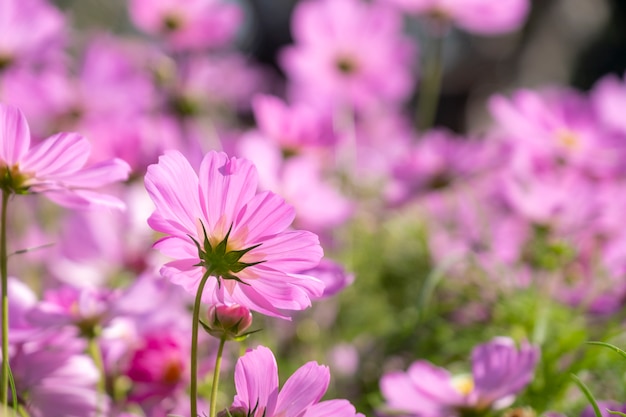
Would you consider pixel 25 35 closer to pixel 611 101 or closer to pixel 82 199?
pixel 82 199

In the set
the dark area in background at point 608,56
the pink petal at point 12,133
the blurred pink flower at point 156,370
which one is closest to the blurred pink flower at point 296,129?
the blurred pink flower at point 156,370

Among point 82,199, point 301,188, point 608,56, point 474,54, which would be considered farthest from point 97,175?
point 608,56

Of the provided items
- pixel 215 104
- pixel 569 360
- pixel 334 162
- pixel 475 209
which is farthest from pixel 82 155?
pixel 215 104

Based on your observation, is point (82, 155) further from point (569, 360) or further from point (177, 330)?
point (569, 360)

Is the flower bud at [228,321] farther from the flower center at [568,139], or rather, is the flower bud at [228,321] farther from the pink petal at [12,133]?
the flower center at [568,139]

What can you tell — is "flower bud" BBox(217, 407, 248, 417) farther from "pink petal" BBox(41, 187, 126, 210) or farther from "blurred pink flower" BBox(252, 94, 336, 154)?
"blurred pink flower" BBox(252, 94, 336, 154)

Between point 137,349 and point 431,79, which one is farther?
point 431,79
